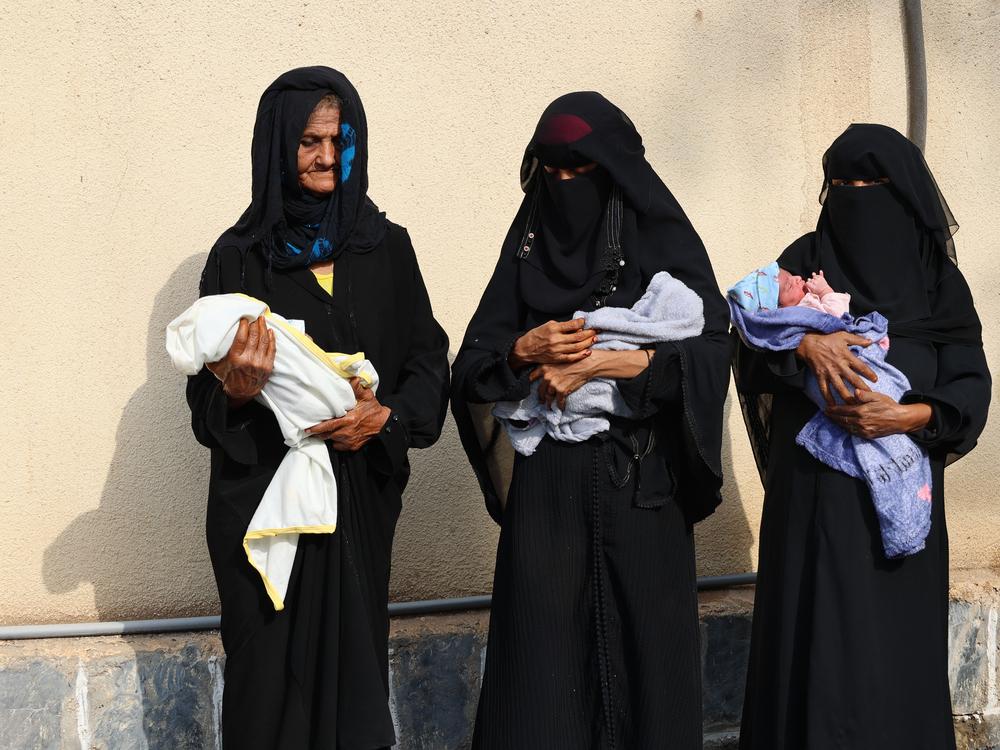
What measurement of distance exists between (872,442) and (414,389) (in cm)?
116

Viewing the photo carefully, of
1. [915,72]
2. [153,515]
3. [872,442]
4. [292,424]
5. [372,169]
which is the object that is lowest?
[153,515]

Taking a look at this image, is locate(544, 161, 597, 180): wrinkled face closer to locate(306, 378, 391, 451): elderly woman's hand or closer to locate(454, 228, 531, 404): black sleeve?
locate(454, 228, 531, 404): black sleeve

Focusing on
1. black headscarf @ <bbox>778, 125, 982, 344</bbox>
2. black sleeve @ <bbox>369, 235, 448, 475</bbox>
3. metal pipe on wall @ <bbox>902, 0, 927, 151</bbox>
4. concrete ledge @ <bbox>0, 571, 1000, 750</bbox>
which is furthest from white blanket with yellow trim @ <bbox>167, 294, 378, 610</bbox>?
metal pipe on wall @ <bbox>902, 0, 927, 151</bbox>

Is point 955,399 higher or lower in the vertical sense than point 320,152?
lower

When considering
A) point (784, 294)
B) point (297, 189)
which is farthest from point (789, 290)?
point (297, 189)

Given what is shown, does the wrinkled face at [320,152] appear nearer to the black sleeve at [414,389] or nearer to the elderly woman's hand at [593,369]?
the black sleeve at [414,389]

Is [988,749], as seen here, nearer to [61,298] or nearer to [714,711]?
[714,711]

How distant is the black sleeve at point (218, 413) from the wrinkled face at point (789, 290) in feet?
4.39

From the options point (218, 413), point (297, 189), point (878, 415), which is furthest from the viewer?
point (878, 415)

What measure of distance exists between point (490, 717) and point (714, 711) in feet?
4.30

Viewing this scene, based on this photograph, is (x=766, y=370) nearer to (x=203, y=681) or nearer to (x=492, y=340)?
(x=492, y=340)

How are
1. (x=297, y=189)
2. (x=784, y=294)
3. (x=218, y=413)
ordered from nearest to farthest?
(x=218, y=413) < (x=297, y=189) < (x=784, y=294)

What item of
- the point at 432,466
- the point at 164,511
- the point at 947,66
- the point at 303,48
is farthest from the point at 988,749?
the point at 303,48

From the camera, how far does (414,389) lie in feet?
9.86
